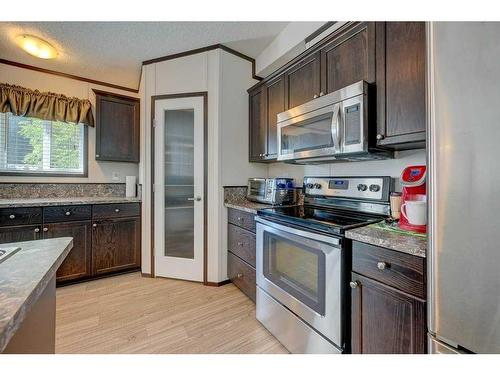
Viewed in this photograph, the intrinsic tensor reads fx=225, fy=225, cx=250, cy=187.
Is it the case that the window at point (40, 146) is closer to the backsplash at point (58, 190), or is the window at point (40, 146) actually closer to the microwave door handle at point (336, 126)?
the backsplash at point (58, 190)

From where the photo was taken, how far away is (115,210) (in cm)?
264

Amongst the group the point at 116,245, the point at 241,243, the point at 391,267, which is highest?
the point at 391,267

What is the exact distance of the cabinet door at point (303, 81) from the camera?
5.64 feet

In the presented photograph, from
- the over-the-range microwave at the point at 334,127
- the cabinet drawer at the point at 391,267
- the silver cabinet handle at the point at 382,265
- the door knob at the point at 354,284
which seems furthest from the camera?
the over-the-range microwave at the point at 334,127

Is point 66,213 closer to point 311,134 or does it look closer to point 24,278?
point 24,278

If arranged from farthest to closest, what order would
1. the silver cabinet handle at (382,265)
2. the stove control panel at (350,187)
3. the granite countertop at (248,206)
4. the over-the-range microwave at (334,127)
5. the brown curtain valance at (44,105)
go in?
the brown curtain valance at (44,105), the granite countertop at (248,206), the stove control panel at (350,187), the over-the-range microwave at (334,127), the silver cabinet handle at (382,265)

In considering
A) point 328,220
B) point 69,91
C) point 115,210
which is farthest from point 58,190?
point 328,220

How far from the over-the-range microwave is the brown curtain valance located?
103 inches

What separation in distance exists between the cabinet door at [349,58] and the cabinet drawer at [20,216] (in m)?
2.93

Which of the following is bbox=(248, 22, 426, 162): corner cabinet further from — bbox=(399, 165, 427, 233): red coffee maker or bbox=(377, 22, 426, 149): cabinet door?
bbox=(399, 165, 427, 233): red coffee maker

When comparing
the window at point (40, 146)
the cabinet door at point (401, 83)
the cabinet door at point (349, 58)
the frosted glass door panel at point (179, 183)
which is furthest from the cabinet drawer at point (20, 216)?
the cabinet door at point (401, 83)

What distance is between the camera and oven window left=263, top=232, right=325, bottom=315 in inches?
50.0

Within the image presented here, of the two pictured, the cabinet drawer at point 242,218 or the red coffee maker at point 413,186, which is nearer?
the red coffee maker at point 413,186

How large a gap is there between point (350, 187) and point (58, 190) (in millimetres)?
3359
